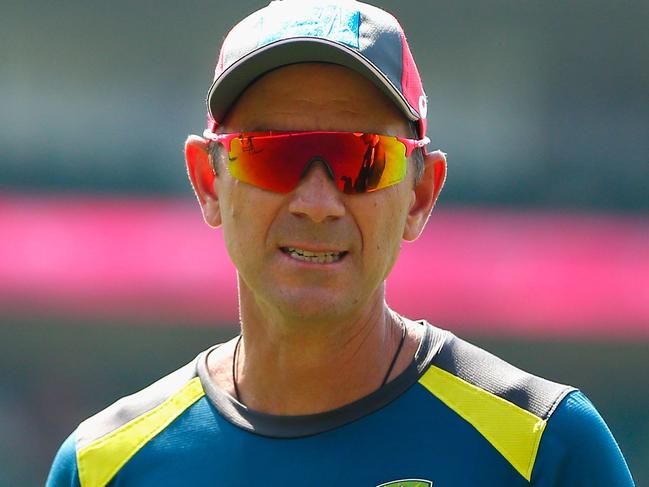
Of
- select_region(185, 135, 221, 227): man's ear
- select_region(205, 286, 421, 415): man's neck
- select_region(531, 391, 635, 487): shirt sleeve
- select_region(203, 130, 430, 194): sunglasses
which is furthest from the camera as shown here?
select_region(185, 135, 221, 227): man's ear

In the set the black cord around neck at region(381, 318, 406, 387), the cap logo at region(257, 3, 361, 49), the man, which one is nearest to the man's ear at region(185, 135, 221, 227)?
the man

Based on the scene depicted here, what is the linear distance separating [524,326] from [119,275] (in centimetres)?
347

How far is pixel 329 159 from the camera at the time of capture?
2072 millimetres

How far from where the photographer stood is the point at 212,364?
7.74 ft

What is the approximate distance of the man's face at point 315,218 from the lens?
2.06m

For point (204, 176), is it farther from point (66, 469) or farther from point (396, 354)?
point (66, 469)

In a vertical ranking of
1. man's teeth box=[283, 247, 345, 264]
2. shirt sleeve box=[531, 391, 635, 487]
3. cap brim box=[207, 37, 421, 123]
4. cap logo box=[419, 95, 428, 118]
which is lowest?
shirt sleeve box=[531, 391, 635, 487]

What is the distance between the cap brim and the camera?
6.77ft

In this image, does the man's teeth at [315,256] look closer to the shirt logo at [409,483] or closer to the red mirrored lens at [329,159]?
the red mirrored lens at [329,159]

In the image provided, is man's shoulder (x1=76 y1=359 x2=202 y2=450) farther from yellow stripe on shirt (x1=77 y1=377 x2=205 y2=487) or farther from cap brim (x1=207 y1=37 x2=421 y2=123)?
cap brim (x1=207 y1=37 x2=421 y2=123)

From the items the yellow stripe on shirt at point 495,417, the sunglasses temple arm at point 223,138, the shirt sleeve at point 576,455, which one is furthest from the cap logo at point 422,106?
the shirt sleeve at point 576,455

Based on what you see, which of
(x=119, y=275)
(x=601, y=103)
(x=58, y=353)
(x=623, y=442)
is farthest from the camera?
(x=601, y=103)

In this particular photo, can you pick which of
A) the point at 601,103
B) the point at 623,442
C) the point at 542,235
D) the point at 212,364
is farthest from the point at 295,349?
the point at 601,103

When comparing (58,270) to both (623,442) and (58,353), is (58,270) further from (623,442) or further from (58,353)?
(623,442)
